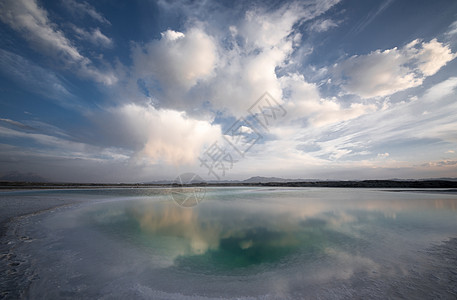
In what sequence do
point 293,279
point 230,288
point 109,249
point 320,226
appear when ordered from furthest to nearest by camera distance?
point 320,226, point 109,249, point 293,279, point 230,288

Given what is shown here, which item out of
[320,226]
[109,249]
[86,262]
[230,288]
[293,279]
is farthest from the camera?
[320,226]

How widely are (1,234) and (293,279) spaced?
10024 millimetres

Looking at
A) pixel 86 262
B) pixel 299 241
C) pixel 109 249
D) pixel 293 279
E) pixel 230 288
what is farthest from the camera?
pixel 299 241

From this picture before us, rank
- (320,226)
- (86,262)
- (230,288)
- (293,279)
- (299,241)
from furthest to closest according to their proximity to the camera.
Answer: (320,226) → (299,241) → (86,262) → (293,279) → (230,288)

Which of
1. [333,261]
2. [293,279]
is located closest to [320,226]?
[333,261]

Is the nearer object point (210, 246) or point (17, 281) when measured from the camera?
point (17, 281)

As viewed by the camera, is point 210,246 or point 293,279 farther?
point 210,246

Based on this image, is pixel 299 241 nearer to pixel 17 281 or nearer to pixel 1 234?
pixel 17 281

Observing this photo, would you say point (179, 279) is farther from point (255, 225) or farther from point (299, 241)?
point (255, 225)

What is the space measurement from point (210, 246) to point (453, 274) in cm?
599

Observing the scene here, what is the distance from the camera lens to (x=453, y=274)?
393 centimetres

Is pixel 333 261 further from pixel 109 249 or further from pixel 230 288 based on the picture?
pixel 109 249

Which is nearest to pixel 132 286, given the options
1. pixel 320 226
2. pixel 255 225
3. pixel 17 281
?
pixel 17 281

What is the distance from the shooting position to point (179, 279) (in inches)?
150
